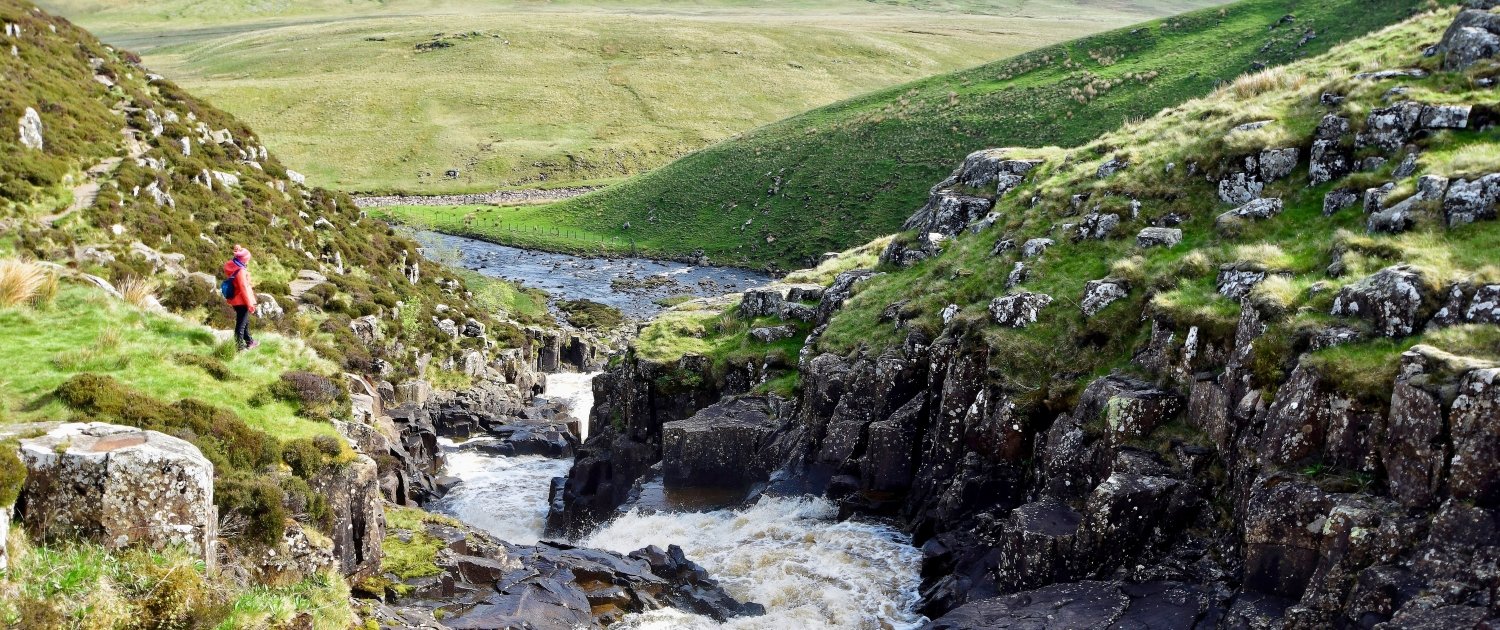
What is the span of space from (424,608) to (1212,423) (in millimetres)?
18406

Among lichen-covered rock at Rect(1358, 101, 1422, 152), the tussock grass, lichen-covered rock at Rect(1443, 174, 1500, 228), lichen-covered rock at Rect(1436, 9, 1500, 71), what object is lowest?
the tussock grass

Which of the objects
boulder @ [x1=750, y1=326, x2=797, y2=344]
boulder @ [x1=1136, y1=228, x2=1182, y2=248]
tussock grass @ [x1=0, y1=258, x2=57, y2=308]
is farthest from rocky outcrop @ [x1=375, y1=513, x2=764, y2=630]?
boulder @ [x1=1136, y1=228, x2=1182, y2=248]

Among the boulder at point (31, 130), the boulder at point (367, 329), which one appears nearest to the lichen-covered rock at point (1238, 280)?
the boulder at point (367, 329)

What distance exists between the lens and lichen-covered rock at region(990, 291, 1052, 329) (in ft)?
100

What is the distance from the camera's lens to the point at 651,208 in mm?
122125

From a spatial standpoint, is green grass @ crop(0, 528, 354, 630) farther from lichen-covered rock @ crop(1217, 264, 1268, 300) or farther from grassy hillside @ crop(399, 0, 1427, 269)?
grassy hillside @ crop(399, 0, 1427, 269)

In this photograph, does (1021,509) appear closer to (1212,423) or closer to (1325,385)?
(1212,423)

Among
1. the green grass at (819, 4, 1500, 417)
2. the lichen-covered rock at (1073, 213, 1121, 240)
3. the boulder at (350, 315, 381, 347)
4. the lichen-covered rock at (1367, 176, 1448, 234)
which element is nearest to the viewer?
the green grass at (819, 4, 1500, 417)

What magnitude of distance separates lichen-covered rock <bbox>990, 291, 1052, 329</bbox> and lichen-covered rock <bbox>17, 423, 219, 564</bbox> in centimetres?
2183

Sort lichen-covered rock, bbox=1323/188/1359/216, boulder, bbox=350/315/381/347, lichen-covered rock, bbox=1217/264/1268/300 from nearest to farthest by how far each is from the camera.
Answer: lichen-covered rock, bbox=1217/264/1268/300 < lichen-covered rock, bbox=1323/188/1359/216 < boulder, bbox=350/315/381/347

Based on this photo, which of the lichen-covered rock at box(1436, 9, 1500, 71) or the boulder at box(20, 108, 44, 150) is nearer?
the lichen-covered rock at box(1436, 9, 1500, 71)

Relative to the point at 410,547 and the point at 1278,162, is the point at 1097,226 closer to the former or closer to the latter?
the point at 1278,162

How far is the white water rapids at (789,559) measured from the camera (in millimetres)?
25219

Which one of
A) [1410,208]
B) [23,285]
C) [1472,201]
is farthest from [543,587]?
[1472,201]
